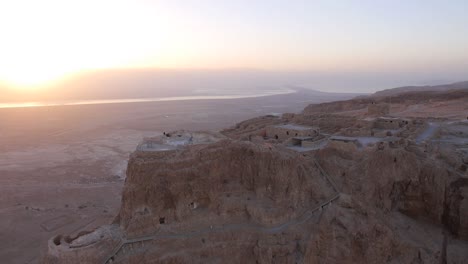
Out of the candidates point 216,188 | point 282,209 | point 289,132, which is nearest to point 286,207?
point 282,209

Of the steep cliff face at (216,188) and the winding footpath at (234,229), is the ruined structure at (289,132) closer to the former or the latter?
the steep cliff face at (216,188)

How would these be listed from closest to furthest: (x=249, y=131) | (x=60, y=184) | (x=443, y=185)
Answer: (x=443, y=185) → (x=249, y=131) → (x=60, y=184)

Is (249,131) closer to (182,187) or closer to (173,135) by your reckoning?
(173,135)

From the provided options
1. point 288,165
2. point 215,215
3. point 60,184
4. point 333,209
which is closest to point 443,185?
point 333,209

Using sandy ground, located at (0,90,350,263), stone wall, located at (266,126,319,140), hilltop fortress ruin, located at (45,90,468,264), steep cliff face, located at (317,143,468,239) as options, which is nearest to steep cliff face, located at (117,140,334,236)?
hilltop fortress ruin, located at (45,90,468,264)

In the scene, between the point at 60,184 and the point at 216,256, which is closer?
the point at 216,256

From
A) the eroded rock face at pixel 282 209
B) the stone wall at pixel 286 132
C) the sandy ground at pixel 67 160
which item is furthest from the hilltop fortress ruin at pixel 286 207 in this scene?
the sandy ground at pixel 67 160
